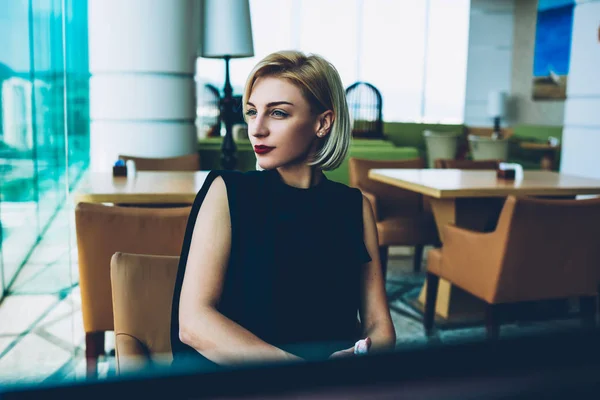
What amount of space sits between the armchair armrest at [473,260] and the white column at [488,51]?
322 inches

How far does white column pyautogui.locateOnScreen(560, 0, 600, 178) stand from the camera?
4.86 metres

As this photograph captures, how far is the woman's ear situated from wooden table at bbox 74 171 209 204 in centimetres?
151

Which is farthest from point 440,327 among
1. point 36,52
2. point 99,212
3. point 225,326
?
point 36,52

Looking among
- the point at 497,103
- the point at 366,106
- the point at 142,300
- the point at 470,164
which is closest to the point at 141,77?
the point at 470,164

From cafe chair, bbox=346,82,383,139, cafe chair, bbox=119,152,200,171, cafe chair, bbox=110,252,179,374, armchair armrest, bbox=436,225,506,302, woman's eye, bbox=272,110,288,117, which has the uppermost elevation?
cafe chair, bbox=346,82,383,139

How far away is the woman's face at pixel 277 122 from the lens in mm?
884

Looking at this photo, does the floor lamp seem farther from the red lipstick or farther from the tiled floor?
the red lipstick

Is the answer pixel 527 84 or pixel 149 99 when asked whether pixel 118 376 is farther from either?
pixel 527 84

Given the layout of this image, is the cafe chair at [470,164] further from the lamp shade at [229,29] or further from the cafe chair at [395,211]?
the lamp shade at [229,29]

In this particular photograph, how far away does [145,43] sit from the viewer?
384cm

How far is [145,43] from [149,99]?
38 centimetres

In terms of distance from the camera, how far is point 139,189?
8.28 feet

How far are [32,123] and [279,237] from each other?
3.32 meters

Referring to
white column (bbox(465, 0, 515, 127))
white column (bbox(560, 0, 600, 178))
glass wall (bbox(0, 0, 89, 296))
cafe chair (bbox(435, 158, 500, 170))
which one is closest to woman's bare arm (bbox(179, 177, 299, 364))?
glass wall (bbox(0, 0, 89, 296))
